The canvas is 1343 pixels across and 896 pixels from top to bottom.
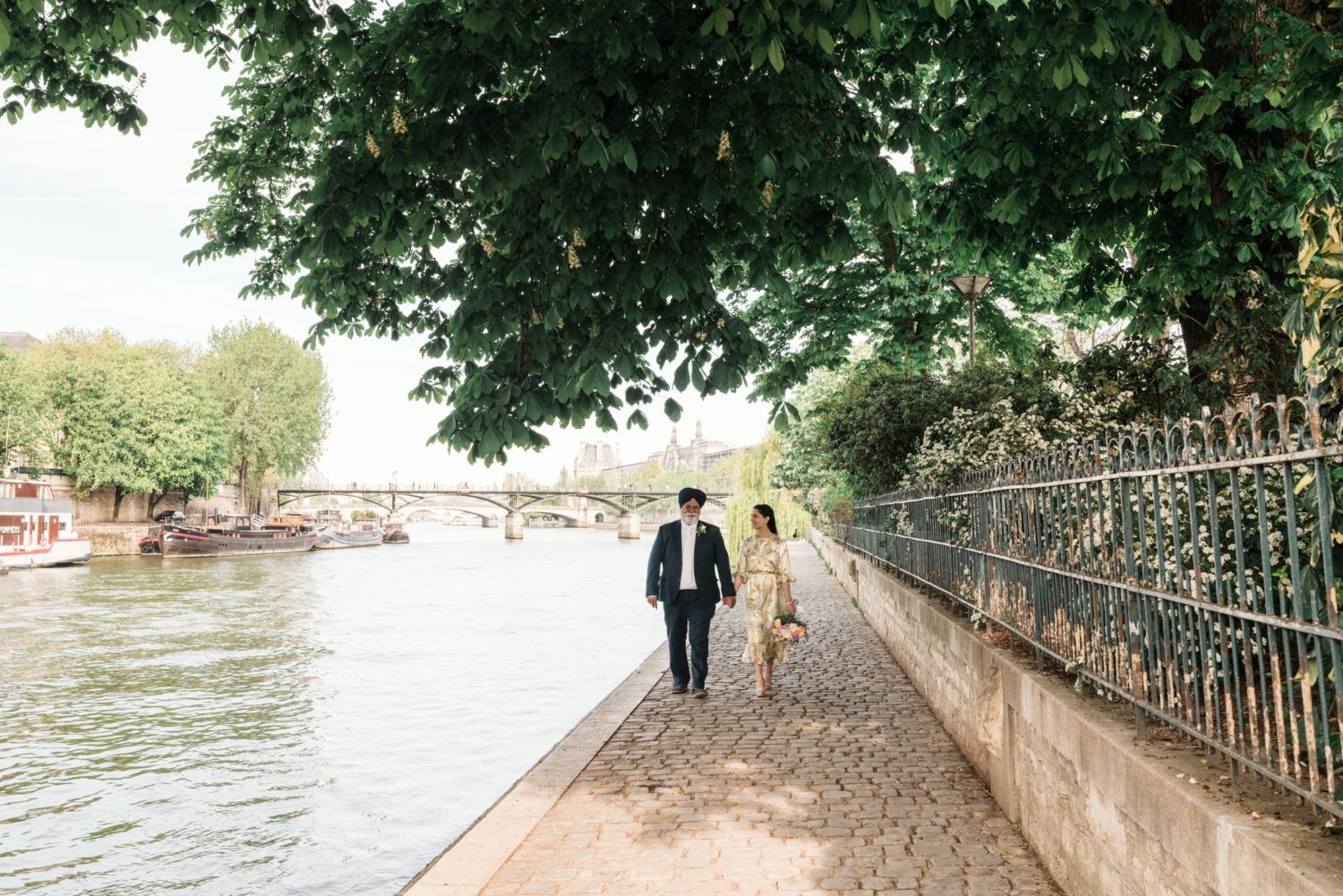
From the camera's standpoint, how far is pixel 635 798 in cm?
573

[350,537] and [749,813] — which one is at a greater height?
[350,537]

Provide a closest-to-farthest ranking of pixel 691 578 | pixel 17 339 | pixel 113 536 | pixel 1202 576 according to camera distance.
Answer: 1. pixel 1202 576
2. pixel 691 578
3. pixel 113 536
4. pixel 17 339

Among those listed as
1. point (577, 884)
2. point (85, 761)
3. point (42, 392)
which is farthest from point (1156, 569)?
point (42, 392)

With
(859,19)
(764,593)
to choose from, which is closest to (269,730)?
(764,593)

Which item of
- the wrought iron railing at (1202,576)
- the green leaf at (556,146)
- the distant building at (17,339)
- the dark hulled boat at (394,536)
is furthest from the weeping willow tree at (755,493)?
the distant building at (17,339)

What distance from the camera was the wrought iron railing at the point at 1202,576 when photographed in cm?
263

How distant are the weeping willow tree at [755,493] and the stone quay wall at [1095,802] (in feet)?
89.9

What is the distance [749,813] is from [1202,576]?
292cm

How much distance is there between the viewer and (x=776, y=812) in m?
5.42

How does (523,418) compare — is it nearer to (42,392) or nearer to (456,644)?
(456,644)

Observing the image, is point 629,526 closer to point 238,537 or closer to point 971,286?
point 238,537

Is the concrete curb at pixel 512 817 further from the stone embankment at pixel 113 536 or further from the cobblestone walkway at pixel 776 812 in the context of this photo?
the stone embankment at pixel 113 536

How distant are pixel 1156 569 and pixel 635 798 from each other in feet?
10.8

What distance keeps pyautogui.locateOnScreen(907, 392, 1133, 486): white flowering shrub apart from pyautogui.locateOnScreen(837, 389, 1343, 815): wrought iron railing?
Answer: 3.54 meters
